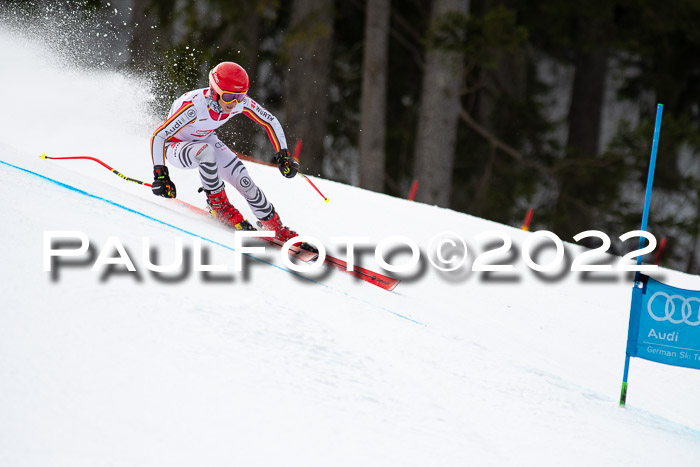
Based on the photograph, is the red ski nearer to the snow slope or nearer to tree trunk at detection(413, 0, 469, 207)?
the snow slope

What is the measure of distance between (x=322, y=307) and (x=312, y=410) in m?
1.14

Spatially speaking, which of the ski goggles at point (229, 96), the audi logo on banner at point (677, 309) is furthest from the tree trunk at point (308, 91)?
the audi logo on banner at point (677, 309)

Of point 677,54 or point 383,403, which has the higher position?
point 677,54

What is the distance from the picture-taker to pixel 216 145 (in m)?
5.66

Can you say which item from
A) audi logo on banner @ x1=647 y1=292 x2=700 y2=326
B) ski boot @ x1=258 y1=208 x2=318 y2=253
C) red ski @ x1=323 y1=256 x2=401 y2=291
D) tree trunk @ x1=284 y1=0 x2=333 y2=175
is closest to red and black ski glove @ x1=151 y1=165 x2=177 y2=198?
ski boot @ x1=258 y1=208 x2=318 y2=253

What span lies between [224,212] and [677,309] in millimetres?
3198

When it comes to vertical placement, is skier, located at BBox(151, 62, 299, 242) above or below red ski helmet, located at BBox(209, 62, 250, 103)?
below

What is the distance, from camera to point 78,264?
4020 millimetres

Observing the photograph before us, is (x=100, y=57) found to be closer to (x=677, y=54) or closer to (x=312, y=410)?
(x=312, y=410)

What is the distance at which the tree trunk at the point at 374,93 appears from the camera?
12.1m

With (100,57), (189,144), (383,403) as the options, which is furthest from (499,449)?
(100,57)

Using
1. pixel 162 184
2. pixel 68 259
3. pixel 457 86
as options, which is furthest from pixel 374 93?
pixel 68 259

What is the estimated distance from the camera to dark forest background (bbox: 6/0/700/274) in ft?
38.2

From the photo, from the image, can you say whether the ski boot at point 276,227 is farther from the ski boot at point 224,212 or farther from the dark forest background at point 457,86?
the dark forest background at point 457,86
